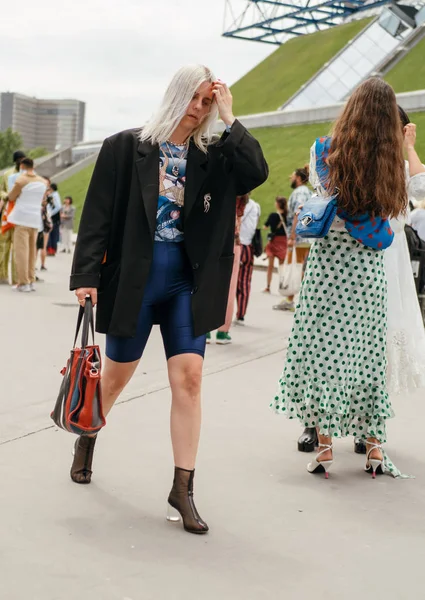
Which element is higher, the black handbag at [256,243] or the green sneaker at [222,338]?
the black handbag at [256,243]

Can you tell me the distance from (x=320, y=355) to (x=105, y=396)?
1.18 meters

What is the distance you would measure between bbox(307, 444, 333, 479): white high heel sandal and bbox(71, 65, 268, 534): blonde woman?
1077 millimetres

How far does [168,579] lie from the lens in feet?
10.6

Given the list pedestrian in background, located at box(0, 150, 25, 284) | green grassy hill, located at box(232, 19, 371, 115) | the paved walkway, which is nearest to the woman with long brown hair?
the paved walkway

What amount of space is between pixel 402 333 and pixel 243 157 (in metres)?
1.72

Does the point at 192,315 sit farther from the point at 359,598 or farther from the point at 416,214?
the point at 416,214

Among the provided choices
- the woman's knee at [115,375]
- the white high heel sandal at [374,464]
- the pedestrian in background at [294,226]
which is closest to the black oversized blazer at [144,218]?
the woman's knee at [115,375]

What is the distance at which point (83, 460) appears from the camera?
14.4 ft

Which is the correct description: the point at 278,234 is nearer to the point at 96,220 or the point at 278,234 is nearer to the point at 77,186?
the point at 96,220

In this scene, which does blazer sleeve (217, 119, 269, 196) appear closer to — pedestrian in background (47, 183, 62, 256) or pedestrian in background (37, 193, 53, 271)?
pedestrian in background (37, 193, 53, 271)

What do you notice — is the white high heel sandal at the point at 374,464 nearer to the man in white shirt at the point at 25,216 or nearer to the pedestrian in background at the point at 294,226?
the pedestrian in background at the point at 294,226

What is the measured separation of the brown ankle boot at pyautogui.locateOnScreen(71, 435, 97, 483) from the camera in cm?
436

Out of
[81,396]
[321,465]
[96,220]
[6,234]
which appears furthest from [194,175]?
[6,234]

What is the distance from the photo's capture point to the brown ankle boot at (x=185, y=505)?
12.4ft
